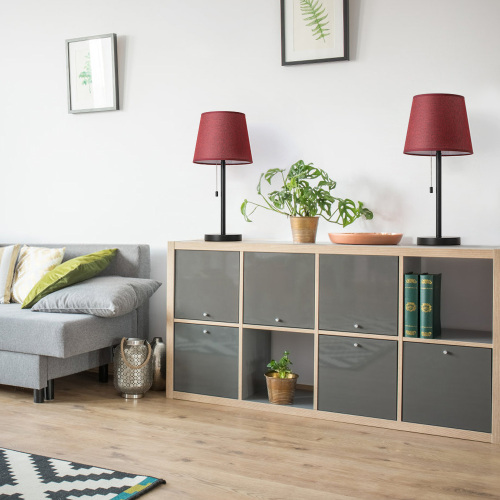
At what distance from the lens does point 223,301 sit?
3078 millimetres

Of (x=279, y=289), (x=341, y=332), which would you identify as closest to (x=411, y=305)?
(x=341, y=332)

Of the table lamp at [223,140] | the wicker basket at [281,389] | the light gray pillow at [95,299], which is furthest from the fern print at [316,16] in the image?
the wicker basket at [281,389]

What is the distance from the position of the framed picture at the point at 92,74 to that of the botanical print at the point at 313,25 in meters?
→ 1.12

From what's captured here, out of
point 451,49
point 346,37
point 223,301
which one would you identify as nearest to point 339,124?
point 346,37

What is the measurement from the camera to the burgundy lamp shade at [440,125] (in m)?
2.74

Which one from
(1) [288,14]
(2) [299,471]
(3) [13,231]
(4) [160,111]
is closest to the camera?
(2) [299,471]

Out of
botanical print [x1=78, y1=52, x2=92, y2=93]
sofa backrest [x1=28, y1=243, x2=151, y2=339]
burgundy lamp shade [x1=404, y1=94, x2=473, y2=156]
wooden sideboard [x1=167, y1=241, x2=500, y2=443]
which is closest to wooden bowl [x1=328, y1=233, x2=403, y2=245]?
wooden sideboard [x1=167, y1=241, x2=500, y2=443]

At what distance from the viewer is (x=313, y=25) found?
326cm

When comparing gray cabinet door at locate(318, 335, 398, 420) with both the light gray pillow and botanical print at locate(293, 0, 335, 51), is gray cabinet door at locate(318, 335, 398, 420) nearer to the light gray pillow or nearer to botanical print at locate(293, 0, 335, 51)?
the light gray pillow

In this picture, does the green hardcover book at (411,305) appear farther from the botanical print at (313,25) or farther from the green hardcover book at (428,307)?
the botanical print at (313,25)

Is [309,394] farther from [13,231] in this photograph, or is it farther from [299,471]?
[13,231]

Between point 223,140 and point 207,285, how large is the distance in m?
0.70

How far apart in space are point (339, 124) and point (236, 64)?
670 millimetres

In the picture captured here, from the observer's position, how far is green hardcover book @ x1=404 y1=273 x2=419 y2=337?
106 inches
